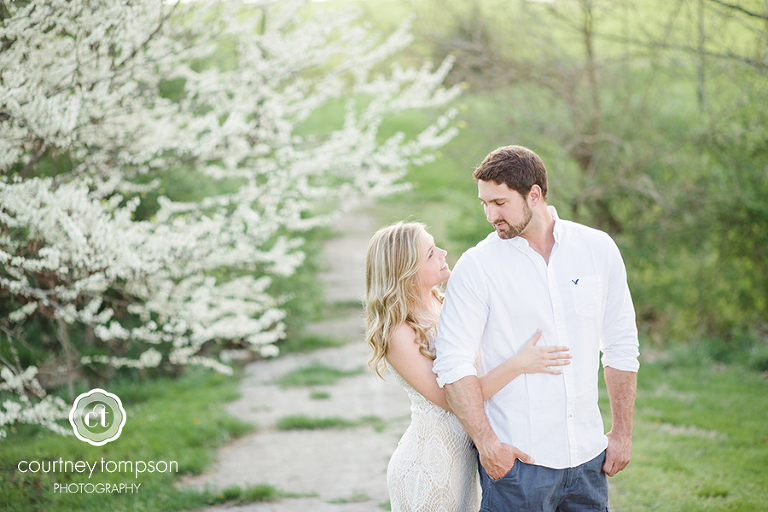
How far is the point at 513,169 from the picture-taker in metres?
2.32

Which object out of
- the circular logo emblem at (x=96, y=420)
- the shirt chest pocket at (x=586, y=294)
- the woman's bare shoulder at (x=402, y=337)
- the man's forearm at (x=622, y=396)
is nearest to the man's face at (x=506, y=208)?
the shirt chest pocket at (x=586, y=294)

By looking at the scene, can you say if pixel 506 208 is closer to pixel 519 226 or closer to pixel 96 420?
pixel 519 226

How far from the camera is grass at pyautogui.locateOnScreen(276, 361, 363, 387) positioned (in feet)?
22.8

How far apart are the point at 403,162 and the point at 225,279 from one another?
109 inches

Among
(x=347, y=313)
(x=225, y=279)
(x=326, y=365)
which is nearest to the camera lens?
(x=225, y=279)

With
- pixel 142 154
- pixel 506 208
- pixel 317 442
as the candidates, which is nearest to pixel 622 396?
pixel 506 208

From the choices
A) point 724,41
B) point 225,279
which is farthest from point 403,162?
point 724,41

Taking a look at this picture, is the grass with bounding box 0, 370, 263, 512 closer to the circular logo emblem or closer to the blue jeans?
the circular logo emblem

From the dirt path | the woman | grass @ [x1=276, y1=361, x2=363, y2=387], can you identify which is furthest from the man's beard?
grass @ [x1=276, y1=361, x2=363, y2=387]

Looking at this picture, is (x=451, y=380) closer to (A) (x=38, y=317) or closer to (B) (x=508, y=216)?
(B) (x=508, y=216)

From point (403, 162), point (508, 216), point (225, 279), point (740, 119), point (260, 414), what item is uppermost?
point (740, 119)

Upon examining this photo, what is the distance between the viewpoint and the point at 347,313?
9.91 m

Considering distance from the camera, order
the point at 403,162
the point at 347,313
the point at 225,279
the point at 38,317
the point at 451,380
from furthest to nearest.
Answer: the point at 347,313, the point at 225,279, the point at 38,317, the point at 403,162, the point at 451,380

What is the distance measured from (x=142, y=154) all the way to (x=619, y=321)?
3.08 metres
